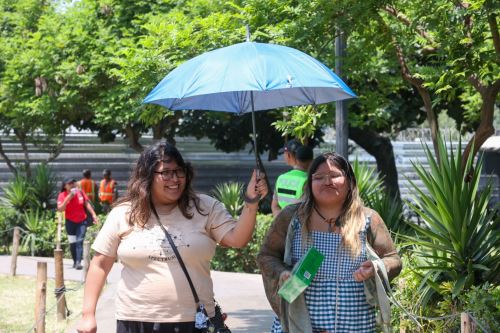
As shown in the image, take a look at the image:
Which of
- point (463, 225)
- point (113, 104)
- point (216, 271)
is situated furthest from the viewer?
point (113, 104)

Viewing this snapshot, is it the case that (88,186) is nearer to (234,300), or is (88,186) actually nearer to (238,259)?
(238,259)

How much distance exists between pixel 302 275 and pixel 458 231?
3501mm

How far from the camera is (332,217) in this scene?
452cm

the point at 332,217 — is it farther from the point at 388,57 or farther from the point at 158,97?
the point at 388,57

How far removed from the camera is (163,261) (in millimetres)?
4410

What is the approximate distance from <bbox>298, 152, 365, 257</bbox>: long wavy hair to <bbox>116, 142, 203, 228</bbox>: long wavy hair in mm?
512

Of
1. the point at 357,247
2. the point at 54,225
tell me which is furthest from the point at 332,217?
the point at 54,225

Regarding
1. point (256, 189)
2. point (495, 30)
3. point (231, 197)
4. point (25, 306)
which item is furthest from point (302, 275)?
point (231, 197)

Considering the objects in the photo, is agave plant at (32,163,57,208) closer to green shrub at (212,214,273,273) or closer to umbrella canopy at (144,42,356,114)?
green shrub at (212,214,273,273)

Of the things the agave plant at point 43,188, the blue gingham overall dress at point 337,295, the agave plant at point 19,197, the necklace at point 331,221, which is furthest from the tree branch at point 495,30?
Answer: the agave plant at point 43,188

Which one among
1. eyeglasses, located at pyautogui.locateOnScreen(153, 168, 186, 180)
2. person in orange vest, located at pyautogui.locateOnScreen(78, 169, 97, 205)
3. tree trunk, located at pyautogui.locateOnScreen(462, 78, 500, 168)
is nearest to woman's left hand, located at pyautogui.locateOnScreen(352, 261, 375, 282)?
eyeglasses, located at pyautogui.locateOnScreen(153, 168, 186, 180)

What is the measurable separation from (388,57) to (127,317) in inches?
471

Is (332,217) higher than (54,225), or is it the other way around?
(332,217)

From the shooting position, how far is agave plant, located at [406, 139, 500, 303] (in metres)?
7.44
